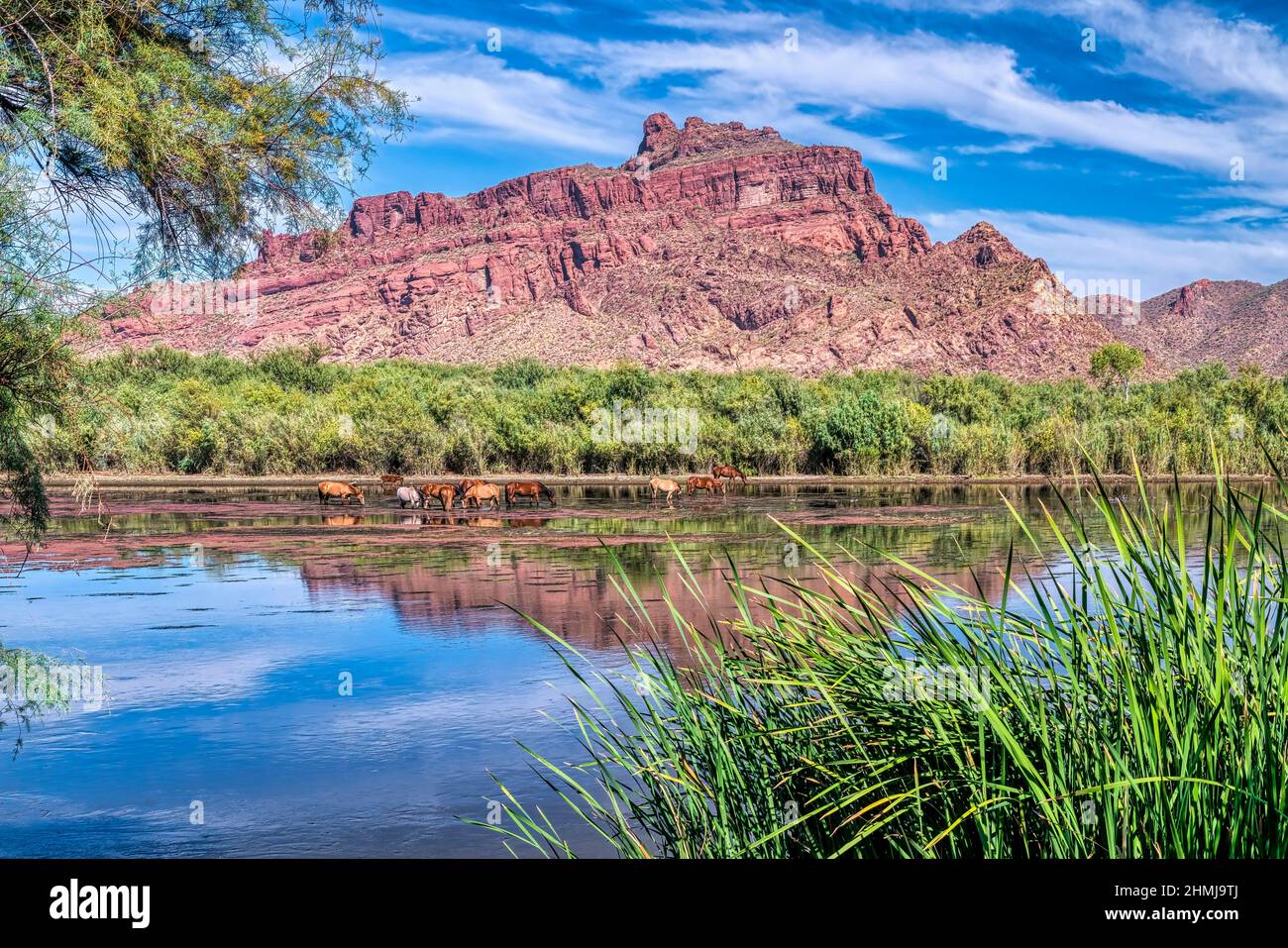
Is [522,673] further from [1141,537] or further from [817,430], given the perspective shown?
[817,430]

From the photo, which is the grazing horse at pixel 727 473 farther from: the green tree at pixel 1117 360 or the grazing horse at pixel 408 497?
the green tree at pixel 1117 360

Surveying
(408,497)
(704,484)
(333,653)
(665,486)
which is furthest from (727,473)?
(333,653)

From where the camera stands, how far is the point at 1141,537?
373 cm

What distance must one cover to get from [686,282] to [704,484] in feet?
394

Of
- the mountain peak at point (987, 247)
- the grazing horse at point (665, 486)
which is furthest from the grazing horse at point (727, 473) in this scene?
the mountain peak at point (987, 247)

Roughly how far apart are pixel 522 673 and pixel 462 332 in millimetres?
137797

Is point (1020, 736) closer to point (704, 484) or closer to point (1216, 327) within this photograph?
point (704, 484)

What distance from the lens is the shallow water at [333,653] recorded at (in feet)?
Answer: 21.0

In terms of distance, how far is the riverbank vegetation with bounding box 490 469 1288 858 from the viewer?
3316mm

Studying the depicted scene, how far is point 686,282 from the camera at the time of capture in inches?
5817

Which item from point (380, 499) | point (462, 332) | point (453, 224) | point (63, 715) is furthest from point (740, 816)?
point (453, 224)

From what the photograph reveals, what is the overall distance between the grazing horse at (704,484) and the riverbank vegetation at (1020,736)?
25.3m

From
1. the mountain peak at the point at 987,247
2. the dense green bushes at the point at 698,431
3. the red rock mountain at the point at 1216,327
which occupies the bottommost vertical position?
the dense green bushes at the point at 698,431

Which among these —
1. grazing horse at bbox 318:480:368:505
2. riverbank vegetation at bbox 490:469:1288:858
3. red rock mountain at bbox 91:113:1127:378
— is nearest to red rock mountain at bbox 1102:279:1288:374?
red rock mountain at bbox 91:113:1127:378
